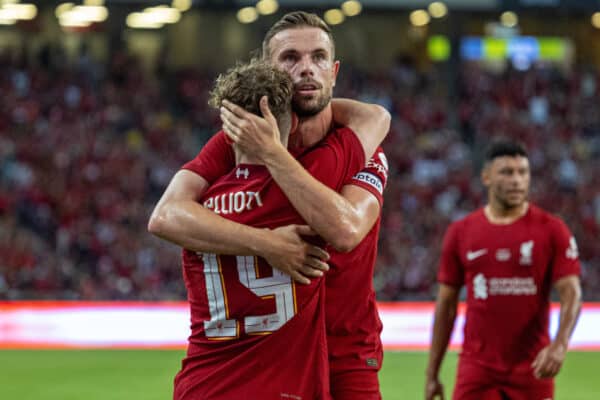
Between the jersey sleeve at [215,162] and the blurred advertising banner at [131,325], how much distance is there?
974cm

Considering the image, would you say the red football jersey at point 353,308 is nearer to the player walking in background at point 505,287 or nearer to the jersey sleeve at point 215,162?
the jersey sleeve at point 215,162

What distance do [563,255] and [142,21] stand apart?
1955 cm

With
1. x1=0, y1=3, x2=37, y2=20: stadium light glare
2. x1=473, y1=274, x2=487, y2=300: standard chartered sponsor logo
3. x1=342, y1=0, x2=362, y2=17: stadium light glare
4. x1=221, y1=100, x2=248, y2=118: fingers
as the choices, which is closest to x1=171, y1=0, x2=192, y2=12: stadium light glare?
x1=0, y1=3, x2=37, y2=20: stadium light glare

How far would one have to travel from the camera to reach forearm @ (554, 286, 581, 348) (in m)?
5.47

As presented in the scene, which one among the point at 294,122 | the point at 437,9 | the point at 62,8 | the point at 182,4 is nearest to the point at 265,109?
the point at 294,122

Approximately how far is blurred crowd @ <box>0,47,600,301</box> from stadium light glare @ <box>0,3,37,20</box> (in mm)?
934

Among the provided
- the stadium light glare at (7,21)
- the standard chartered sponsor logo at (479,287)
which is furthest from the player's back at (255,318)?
the stadium light glare at (7,21)

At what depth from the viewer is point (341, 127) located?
12.3 feet

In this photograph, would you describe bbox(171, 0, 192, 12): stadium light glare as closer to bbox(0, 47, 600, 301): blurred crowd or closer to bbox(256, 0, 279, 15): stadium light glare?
bbox(256, 0, 279, 15): stadium light glare

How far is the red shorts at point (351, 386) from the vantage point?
375cm

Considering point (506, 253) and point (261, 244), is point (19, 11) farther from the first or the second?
point (261, 244)

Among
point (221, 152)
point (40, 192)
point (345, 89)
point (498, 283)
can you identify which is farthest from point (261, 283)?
point (345, 89)

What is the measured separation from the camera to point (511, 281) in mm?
5855

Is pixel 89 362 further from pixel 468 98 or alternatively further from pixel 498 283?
pixel 468 98
